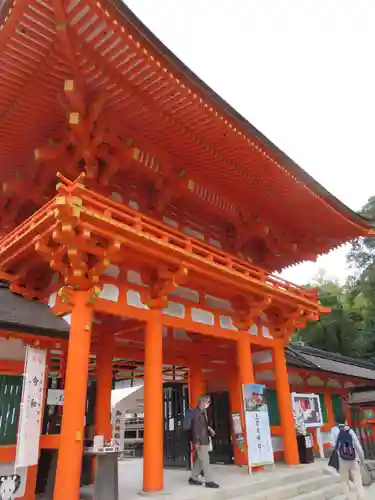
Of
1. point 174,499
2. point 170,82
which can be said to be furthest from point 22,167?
point 174,499

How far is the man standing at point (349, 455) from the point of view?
656 centimetres

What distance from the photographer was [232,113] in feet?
24.1

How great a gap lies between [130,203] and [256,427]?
5.83 m

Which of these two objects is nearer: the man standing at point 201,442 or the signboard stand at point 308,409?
the man standing at point 201,442

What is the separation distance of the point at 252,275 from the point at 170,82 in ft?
16.6

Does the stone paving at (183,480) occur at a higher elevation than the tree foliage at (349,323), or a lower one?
lower

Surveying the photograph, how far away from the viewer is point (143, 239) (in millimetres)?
6809

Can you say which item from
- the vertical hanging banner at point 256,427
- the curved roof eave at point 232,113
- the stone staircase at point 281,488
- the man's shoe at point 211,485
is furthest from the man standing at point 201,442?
the curved roof eave at point 232,113

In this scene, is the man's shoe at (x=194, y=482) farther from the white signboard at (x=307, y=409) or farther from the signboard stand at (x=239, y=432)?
the white signboard at (x=307, y=409)

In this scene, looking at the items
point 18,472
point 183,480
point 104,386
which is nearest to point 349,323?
point 183,480

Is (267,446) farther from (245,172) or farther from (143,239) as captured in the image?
(245,172)

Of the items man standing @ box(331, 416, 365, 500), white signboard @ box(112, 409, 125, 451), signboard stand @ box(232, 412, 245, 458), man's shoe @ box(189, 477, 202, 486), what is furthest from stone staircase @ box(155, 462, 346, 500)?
white signboard @ box(112, 409, 125, 451)

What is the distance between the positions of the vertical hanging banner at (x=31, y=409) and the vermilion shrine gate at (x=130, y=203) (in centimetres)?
62

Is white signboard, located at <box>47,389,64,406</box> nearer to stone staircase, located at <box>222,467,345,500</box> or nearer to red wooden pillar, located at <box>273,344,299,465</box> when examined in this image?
stone staircase, located at <box>222,467,345,500</box>
